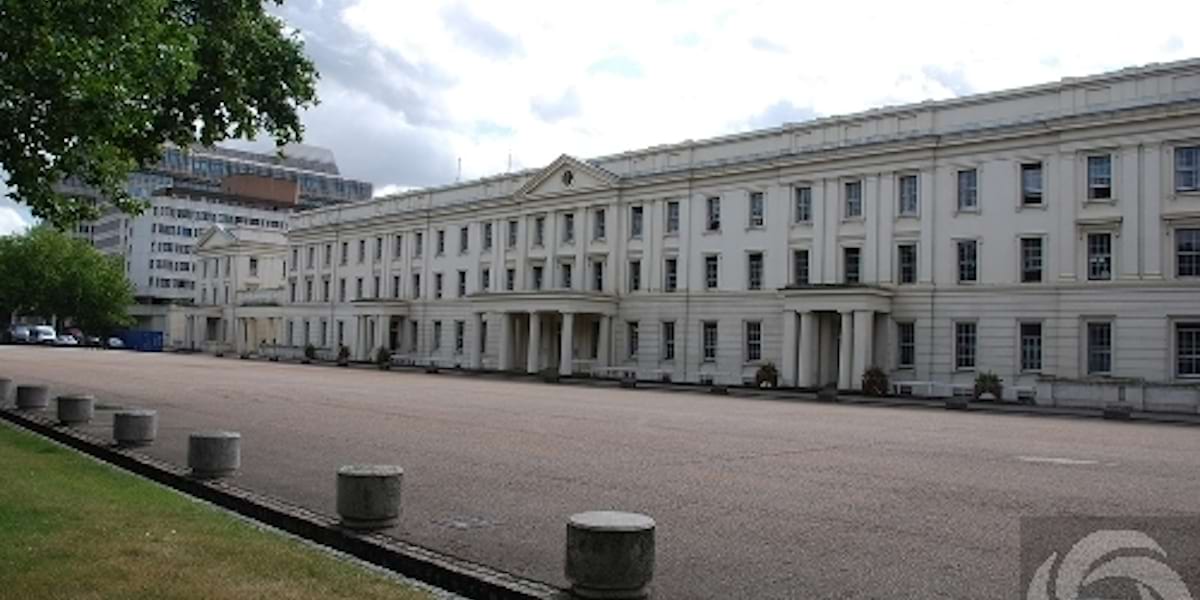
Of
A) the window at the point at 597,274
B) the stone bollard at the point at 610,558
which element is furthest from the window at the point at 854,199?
the stone bollard at the point at 610,558

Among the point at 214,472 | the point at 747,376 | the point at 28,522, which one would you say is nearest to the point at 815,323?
the point at 747,376

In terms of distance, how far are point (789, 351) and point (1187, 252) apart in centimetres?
1712

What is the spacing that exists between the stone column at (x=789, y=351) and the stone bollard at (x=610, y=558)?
41717mm

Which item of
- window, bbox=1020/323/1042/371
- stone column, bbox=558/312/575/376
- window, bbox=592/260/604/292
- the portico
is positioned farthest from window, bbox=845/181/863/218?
window, bbox=592/260/604/292

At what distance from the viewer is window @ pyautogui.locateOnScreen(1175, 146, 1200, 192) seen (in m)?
37.5

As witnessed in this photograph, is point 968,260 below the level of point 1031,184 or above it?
below

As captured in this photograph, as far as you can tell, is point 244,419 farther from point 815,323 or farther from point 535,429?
point 815,323

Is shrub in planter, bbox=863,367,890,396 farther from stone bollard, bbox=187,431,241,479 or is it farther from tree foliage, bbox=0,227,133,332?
tree foliage, bbox=0,227,133,332

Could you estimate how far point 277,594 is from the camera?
6.94m

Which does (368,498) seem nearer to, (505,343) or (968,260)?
(968,260)

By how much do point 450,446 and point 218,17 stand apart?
34.5 ft

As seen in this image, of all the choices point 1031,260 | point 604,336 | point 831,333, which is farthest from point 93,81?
point 604,336

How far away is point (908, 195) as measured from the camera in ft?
152

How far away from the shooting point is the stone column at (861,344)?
146 feet
